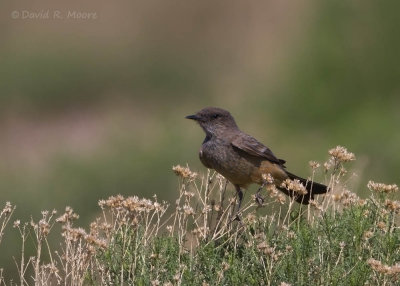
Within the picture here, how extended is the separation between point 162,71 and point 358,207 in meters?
13.9

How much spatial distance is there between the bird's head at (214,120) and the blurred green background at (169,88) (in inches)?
146

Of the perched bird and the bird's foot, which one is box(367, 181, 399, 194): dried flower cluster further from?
the perched bird

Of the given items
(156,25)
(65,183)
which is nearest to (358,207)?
(65,183)

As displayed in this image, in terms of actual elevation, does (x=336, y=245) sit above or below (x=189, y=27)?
below

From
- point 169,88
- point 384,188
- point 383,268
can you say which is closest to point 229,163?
point 384,188

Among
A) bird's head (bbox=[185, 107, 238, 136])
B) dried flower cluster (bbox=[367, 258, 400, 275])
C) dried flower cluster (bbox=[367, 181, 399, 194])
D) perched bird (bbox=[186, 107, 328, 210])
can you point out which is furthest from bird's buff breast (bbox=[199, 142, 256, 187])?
dried flower cluster (bbox=[367, 258, 400, 275])

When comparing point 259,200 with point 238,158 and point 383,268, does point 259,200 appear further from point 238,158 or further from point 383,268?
point 383,268

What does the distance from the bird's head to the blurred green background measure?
370cm

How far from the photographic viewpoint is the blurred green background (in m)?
15.8

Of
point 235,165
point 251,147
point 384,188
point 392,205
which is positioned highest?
point 251,147

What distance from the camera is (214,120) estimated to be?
9.78m

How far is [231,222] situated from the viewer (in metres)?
7.88

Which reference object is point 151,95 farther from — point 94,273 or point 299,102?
point 94,273

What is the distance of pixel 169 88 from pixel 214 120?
36.5 ft
